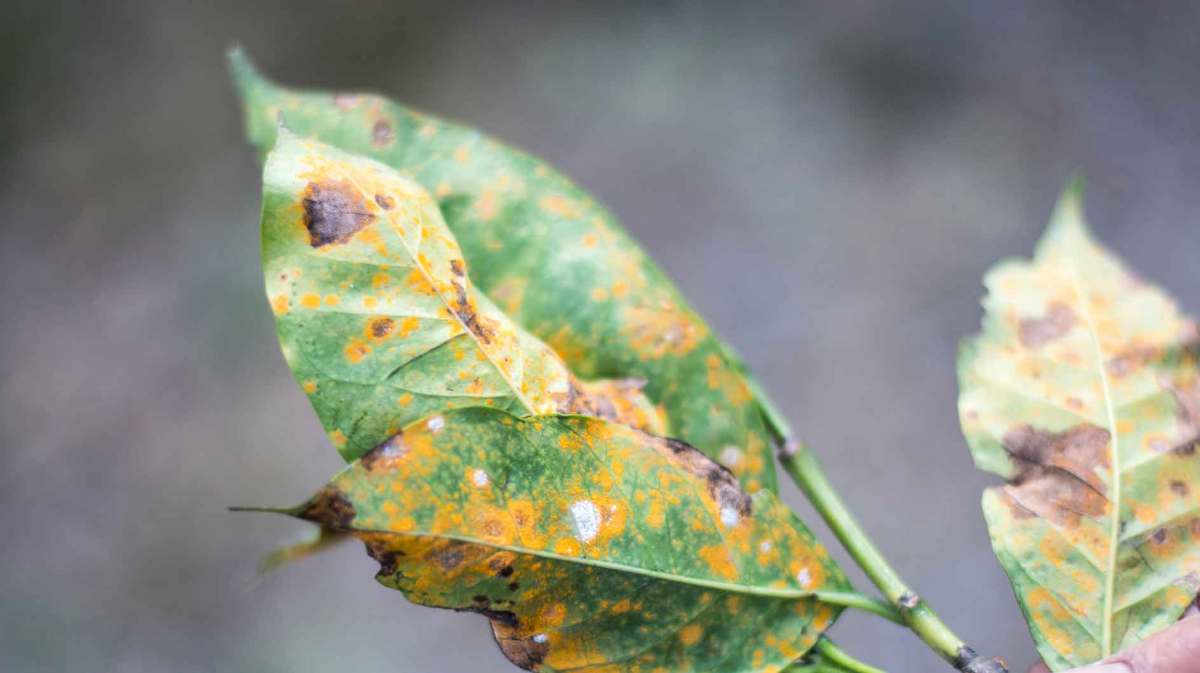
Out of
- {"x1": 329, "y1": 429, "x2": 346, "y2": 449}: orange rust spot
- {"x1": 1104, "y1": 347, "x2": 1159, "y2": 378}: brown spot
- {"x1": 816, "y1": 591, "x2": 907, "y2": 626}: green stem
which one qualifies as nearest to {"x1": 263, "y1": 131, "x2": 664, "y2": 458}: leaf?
{"x1": 329, "y1": 429, "x2": 346, "y2": 449}: orange rust spot

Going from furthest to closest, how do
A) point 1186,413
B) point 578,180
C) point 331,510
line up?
point 578,180 → point 1186,413 → point 331,510

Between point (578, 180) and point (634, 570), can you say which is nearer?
point (634, 570)

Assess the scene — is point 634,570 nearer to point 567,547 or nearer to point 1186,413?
point 567,547

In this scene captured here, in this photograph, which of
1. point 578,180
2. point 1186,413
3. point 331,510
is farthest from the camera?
point 578,180

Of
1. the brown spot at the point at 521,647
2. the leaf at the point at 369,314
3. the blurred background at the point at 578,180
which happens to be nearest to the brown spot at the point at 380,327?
the leaf at the point at 369,314

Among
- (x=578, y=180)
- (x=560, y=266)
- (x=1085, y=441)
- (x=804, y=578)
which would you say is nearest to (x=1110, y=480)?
(x=1085, y=441)

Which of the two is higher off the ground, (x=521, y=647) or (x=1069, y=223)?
(x=1069, y=223)

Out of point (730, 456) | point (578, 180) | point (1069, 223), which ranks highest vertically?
point (1069, 223)

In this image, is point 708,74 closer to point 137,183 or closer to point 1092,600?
point 137,183
